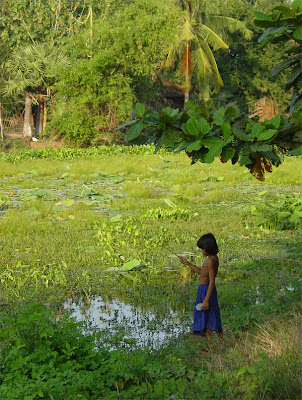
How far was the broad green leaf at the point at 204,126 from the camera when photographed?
3.05m

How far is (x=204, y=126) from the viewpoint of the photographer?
306cm

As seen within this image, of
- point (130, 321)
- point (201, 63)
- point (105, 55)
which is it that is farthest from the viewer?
point (201, 63)

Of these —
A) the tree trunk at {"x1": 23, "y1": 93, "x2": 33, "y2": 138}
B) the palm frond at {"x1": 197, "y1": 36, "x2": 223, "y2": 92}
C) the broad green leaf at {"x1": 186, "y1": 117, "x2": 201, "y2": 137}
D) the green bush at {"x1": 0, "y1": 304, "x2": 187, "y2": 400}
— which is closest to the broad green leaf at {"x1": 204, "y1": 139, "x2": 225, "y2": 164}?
the broad green leaf at {"x1": 186, "y1": 117, "x2": 201, "y2": 137}

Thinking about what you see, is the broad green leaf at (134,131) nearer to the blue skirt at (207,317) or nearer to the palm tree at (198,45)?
the blue skirt at (207,317)

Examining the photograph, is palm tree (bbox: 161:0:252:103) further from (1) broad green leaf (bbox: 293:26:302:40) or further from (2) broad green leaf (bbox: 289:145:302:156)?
(2) broad green leaf (bbox: 289:145:302:156)

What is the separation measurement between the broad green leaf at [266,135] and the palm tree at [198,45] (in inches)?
853

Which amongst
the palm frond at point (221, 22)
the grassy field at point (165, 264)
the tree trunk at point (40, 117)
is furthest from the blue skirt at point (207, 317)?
the palm frond at point (221, 22)

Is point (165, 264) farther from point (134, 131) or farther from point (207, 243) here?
point (134, 131)

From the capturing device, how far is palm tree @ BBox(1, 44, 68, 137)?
2467 centimetres

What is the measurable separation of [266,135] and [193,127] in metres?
0.37

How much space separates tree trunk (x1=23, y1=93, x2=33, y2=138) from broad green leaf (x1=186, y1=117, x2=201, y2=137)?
946 inches

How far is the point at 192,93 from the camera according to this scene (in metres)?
32.7

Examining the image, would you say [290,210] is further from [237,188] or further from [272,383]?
[272,383]

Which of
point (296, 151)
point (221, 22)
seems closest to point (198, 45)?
point (221, 22)
